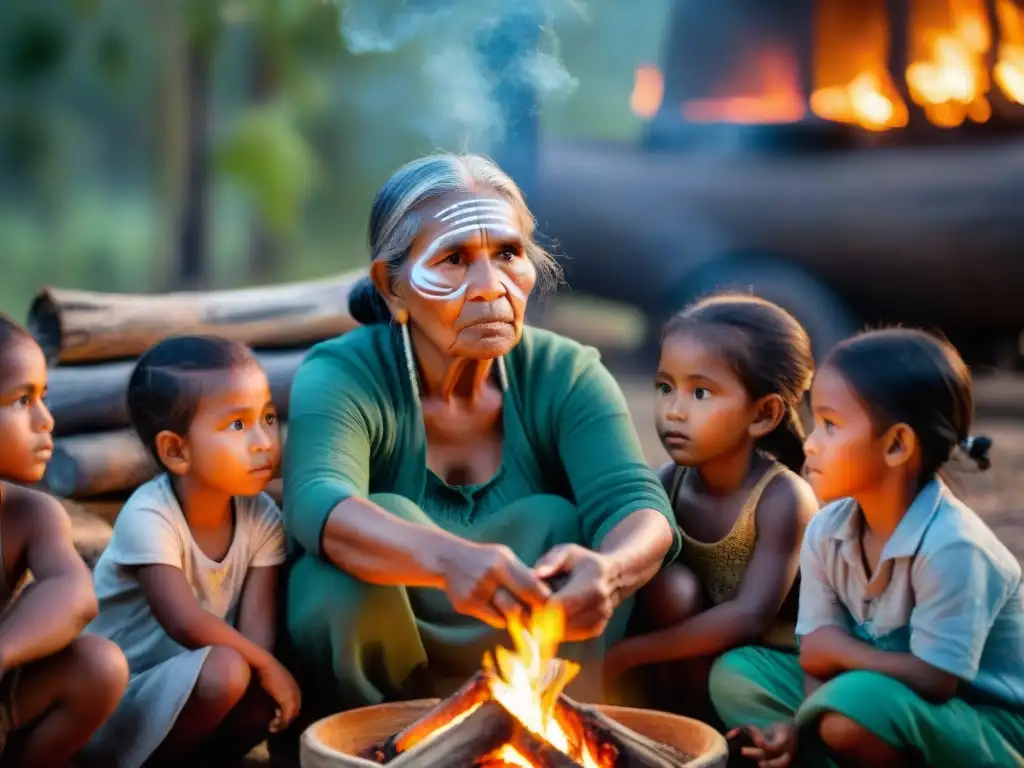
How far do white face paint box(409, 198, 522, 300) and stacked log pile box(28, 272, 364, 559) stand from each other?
49.9 inches

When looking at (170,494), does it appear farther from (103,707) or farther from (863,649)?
(863,649)

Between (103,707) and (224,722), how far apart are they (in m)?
0.39

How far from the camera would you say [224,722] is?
Answer: 11.2 feet

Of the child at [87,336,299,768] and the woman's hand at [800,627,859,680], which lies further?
the child at [87,336,299,768]

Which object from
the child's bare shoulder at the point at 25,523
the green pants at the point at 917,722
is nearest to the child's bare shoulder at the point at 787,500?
the green pants at the point at 917,722

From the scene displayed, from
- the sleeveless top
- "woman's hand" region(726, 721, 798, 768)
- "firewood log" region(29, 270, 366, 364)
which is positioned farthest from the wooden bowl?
"firewood log" region(29, 270, 366, 364)

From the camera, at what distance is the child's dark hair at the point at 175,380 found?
355 centimetres

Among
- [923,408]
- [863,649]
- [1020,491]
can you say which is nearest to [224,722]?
[863,649]

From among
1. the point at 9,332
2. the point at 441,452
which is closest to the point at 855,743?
the point at 441,452

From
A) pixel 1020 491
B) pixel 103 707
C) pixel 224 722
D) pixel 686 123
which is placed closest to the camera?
pixel 103 707

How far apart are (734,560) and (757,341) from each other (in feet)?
1.75

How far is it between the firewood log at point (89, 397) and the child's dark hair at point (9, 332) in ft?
4.65

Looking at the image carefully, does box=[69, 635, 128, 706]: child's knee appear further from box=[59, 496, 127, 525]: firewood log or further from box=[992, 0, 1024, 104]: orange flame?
box=[992, 0, 1024, 104]: orange flame

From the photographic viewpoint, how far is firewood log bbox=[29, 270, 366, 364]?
4738 millimetres
